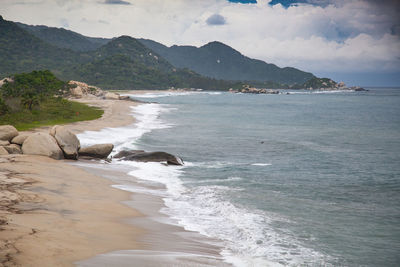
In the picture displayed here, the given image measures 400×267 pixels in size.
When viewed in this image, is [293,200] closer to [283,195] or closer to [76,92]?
[283,195]

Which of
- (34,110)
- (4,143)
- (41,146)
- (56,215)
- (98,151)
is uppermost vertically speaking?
(34,110)

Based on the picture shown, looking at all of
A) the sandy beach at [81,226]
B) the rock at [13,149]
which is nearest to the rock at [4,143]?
the rock at [13,149]

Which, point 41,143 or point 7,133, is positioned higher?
point 7,133

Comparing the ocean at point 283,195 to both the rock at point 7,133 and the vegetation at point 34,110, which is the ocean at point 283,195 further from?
the vegetation at point 34,110

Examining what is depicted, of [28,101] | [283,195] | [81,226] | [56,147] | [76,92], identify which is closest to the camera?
[81,226]

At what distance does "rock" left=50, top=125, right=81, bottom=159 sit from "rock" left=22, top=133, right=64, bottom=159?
1.90 ft

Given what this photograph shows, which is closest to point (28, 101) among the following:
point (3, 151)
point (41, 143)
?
point (41, 143)

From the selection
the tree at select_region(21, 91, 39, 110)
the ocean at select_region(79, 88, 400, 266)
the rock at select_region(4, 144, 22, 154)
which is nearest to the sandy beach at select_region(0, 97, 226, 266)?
the ocean at select_region(79, 88, 400, 266)

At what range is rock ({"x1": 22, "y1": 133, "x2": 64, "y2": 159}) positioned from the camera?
20.9 metres

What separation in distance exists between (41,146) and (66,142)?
6.27 ft

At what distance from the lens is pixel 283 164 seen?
2588 centimetres

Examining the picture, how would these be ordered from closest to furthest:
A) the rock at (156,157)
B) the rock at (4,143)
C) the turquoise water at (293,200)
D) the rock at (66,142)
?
1. the turquoise water at (293,200)
2. the rock at (4,143)
3. the rock at (66,142)
4. the rock at (156,157)

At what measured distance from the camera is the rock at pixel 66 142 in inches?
882

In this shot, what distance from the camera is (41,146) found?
69.3 ft
